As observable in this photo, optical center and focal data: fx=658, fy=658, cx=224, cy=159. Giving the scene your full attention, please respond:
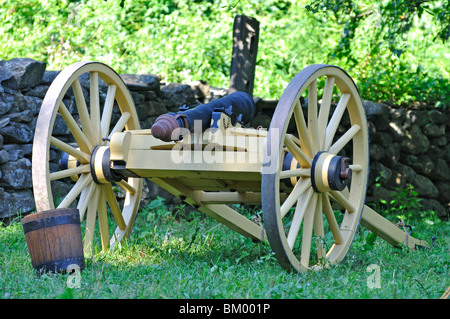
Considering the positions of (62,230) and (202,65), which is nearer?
(62,230)

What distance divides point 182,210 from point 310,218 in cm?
266

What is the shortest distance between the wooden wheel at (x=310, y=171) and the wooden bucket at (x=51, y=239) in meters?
0.99

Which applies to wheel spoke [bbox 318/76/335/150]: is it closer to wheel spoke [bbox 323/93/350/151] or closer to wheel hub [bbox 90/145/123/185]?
wheel spoke [bbox 323/93/350/151]

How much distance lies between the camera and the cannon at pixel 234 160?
130 inches

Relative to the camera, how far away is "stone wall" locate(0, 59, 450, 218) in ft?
16.6

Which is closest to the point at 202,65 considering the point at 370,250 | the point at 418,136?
the point at 418,136

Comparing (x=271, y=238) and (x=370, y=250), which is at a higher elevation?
(x=271, y=238)

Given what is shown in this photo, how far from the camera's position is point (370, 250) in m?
4.43

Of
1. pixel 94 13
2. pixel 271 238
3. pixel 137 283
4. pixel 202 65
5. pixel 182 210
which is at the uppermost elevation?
pixel 94 13

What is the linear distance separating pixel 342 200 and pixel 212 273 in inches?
36.0

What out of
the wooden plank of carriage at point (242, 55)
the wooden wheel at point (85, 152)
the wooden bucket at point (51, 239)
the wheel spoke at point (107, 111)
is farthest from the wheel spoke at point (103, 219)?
the wooden plank of carriage at point (242, 55)

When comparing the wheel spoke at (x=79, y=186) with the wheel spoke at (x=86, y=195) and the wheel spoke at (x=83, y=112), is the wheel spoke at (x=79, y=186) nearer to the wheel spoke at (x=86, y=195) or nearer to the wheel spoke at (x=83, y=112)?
the wheel spoke at (x=86, y=195)
